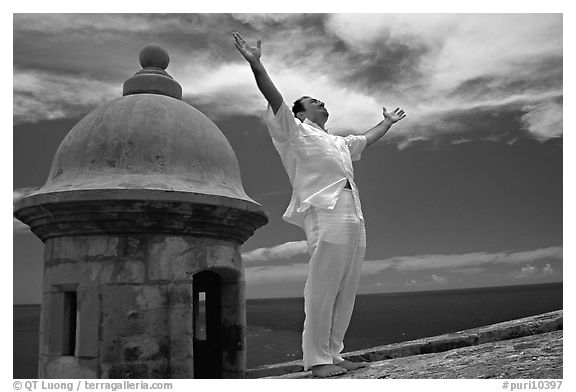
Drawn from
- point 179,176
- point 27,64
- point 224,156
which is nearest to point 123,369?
point 179,176

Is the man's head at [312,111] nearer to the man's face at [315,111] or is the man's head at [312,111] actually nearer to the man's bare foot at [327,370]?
the man's face at [315,111]

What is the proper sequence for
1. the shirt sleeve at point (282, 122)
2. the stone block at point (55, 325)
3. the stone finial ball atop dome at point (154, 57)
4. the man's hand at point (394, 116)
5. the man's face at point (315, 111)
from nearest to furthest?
the shirt sleeve at point (282, 122), the man's face at point (315, 111), the stone block at point (55, 325), the man's hand at point (394, 116), the stone finial ball atop dome at point (154, 57)

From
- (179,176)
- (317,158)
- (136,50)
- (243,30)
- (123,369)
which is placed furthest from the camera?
(136,50)

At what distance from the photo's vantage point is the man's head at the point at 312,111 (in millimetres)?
4559

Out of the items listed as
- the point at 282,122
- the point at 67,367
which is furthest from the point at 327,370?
the point at 67,367

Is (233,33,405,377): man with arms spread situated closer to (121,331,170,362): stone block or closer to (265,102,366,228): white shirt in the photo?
(265,102,366,228): white shirt

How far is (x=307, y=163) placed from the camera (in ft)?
14.1

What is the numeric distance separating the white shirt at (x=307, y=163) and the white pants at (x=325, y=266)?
0.09 meters

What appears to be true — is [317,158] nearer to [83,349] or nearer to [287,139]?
[287,139]

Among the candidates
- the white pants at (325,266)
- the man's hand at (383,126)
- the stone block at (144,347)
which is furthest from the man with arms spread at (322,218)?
the stone block at (144,347)

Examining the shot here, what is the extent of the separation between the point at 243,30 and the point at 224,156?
1.12 m

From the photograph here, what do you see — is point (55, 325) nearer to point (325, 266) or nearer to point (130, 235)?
point (130, 235)

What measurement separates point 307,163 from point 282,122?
340mm

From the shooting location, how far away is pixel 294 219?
4352 millimetres
